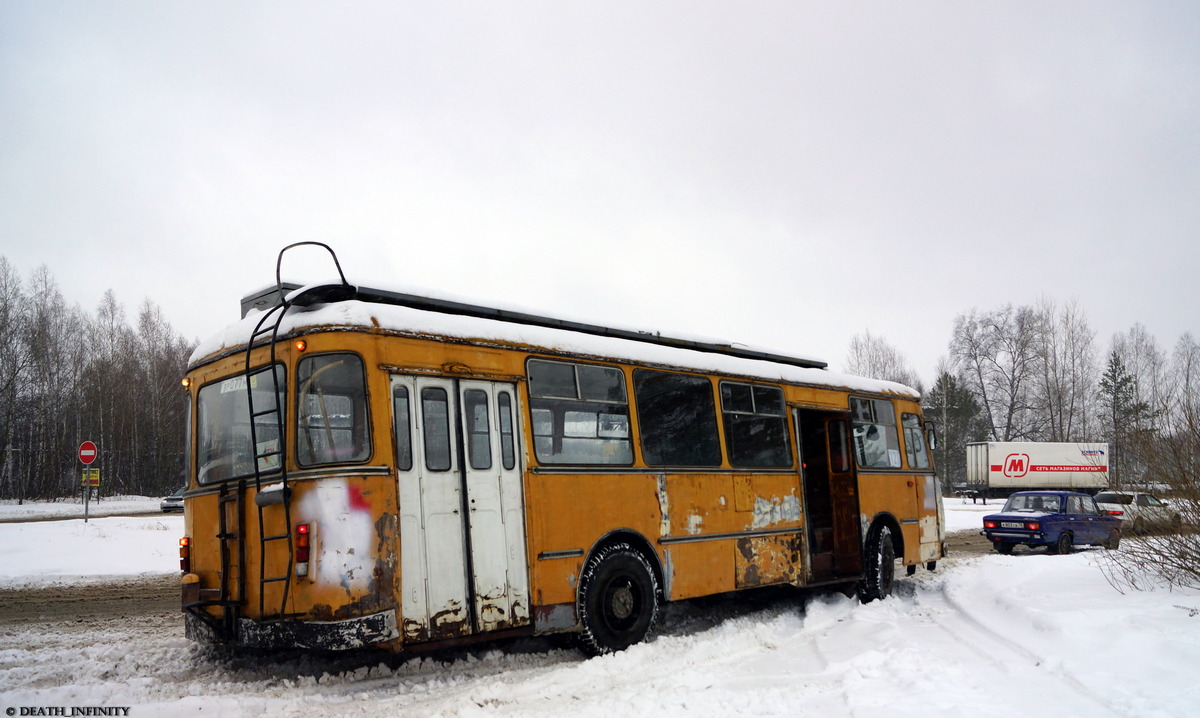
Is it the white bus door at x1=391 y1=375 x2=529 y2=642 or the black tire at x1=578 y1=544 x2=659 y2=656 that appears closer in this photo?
the white bus door at x1=391 y1=375 x2=529 y2=642

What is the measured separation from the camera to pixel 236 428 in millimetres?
7348

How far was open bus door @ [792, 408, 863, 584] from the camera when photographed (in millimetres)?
12062

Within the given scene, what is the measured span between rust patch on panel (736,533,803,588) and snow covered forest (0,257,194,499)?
147 feet

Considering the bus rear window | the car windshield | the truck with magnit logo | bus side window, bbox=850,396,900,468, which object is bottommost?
the truck with magnit logo

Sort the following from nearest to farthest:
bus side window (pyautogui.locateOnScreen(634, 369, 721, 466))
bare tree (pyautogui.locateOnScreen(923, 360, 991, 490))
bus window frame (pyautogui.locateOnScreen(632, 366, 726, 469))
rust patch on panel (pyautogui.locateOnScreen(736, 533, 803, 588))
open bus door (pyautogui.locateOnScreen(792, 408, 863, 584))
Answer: bus window frame (pyautogui.locateOnScreen(632, 366, 726, 469)) < bus side window (pyautogui.locateOnScreen(634, 369, 721, 466)) < rust patch on panel (pyautogui.locateOnScreen(736, 533, 803, 588)) < open bus door (pyautogui.locateOnScreen(792, 408, 863, 584)) < bare tree (pyautogui.locateOnScreen(923, 360, 991, 490))

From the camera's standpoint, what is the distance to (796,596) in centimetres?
1280

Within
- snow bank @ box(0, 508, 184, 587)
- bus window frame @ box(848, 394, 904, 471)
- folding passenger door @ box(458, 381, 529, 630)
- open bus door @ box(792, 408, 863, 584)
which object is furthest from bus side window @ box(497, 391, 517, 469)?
snow bank @ box(0, 508, 184, 587)

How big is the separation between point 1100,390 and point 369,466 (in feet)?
210

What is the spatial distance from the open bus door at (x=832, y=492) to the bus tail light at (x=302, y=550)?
7607mm

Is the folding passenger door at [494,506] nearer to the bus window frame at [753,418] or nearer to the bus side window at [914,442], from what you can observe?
the bus window frame at [753,418]

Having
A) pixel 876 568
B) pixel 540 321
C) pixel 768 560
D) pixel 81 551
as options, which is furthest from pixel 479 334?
pixel 81 551

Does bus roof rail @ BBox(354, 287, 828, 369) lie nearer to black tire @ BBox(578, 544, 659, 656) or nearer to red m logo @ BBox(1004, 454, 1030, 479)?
black tire @ BBox(578, 544, 659, 656)

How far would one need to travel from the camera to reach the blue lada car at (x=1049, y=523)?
1867 centimetres

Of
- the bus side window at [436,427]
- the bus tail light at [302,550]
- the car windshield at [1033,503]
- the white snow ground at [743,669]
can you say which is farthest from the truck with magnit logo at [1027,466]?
the bus tail light at [302,550]
